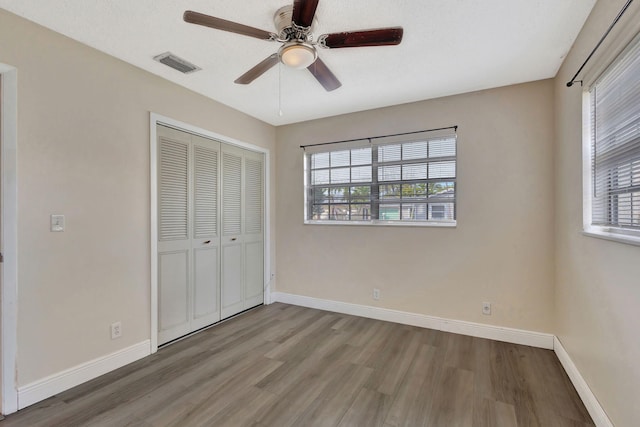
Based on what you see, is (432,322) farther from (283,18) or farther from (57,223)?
(57,223)

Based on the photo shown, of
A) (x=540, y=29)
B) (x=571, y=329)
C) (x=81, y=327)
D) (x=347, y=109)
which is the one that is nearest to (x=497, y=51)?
(x=540, y=29)

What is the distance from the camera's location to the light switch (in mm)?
2064

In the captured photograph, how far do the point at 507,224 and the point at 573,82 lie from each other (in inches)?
52.3

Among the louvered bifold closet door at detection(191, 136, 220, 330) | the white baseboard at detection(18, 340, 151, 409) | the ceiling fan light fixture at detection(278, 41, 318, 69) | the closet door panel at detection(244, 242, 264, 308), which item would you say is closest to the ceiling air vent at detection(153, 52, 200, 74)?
the louvered bifold closet door at detection(191, 136, 220, 330)

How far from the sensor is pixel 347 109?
144 inches

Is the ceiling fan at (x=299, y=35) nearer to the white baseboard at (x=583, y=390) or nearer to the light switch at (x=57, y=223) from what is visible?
the light switch at (x=57, y=223)

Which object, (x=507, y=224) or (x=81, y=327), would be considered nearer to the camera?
(x=81, y=327)

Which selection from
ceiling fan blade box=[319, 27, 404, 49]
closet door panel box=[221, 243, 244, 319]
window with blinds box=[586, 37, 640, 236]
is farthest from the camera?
closet door panel box=[221, 243, 244, 319]

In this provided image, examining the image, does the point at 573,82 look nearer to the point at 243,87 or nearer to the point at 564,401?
the point at 564,401

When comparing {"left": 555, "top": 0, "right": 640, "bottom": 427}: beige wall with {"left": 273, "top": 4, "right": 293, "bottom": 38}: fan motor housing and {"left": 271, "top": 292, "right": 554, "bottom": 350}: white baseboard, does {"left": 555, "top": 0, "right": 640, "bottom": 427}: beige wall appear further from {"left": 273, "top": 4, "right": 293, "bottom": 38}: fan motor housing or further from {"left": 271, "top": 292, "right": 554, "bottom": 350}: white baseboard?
{"left": 273, "top": 4, "right": 293, "bottom": 38}: fan motor housing

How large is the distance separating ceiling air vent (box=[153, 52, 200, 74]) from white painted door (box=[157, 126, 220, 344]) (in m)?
0.60

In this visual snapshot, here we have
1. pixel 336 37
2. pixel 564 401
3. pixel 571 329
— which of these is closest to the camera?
pixel 336 37

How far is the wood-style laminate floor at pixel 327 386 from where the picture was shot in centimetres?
185

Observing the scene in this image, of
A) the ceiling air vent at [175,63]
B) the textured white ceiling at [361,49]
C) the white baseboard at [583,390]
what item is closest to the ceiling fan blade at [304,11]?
the textured white ceiling at [361,49]
